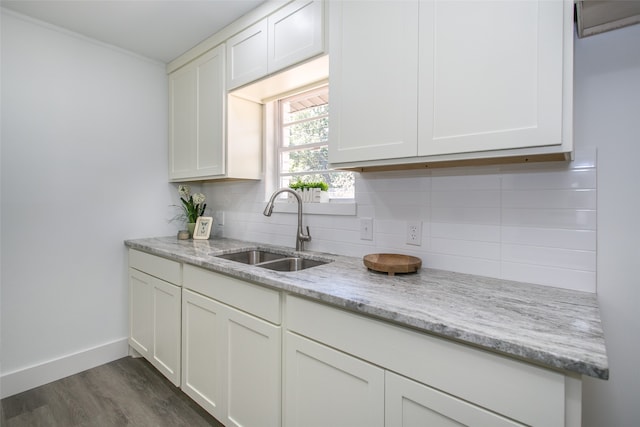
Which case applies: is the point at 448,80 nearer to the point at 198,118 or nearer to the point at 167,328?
the point at 198,118

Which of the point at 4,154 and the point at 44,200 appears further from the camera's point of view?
the point at 44,200

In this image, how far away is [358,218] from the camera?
174 centimetres

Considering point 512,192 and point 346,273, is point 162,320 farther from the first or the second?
point 512,192

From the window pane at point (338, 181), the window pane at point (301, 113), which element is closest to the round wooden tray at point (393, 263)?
the window pane at point (338, 181)

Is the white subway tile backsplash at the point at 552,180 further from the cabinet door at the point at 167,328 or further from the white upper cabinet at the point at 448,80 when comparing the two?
the cabinet door at the point at 167,328

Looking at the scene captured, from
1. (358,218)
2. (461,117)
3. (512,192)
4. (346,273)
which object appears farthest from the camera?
(358,218)

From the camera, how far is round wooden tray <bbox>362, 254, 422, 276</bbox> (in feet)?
4.29

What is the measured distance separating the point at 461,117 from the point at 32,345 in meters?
2.84

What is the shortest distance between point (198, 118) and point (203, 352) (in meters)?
1.64

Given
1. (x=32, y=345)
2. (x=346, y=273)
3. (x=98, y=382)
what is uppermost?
(x=346, y=273)

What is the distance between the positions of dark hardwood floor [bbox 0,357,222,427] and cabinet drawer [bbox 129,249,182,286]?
28.6 inches

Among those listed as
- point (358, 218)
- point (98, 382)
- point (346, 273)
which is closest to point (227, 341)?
point (346, 273)

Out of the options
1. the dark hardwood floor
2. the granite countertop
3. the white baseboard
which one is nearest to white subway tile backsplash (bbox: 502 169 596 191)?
the granite countertop

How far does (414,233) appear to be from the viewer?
1.52m
